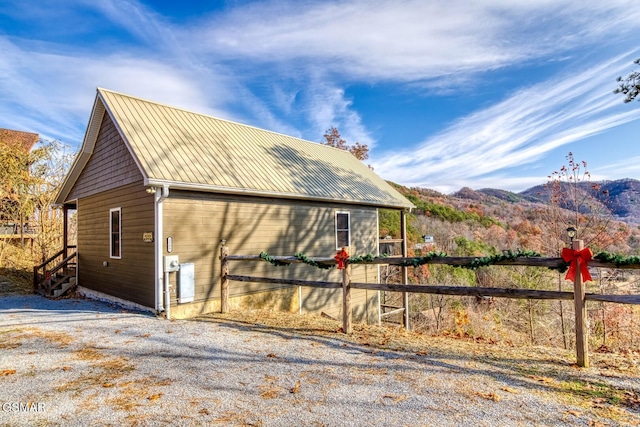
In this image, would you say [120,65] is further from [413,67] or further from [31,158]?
[413,67]

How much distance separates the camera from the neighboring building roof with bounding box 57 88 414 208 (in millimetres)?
8367

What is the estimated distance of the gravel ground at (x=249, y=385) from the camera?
3223 mm

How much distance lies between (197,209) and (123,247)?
2.55 meters

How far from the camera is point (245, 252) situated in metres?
9.34

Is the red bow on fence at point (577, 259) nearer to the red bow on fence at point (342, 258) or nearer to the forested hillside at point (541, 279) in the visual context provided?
the forested hillside at point (541, 279)

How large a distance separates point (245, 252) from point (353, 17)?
760 cm

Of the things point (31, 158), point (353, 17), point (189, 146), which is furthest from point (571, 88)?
point (31, 158)

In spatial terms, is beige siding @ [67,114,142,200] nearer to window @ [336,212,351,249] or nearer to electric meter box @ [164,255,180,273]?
electric meter box @ [164,255,180,273]

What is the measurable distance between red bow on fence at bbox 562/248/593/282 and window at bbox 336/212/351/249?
8.12 m

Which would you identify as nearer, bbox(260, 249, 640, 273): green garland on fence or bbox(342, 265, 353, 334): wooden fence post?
bbox(260, 249, 640, 273): green garland on fence

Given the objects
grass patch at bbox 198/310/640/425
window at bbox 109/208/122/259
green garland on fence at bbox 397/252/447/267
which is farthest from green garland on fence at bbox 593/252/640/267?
window at bbox 109/208/122/259

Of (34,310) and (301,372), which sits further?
Answer: (34,310)

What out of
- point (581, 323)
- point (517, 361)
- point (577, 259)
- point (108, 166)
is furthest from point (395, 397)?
point (108, 166)

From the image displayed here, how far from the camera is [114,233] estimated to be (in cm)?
988
